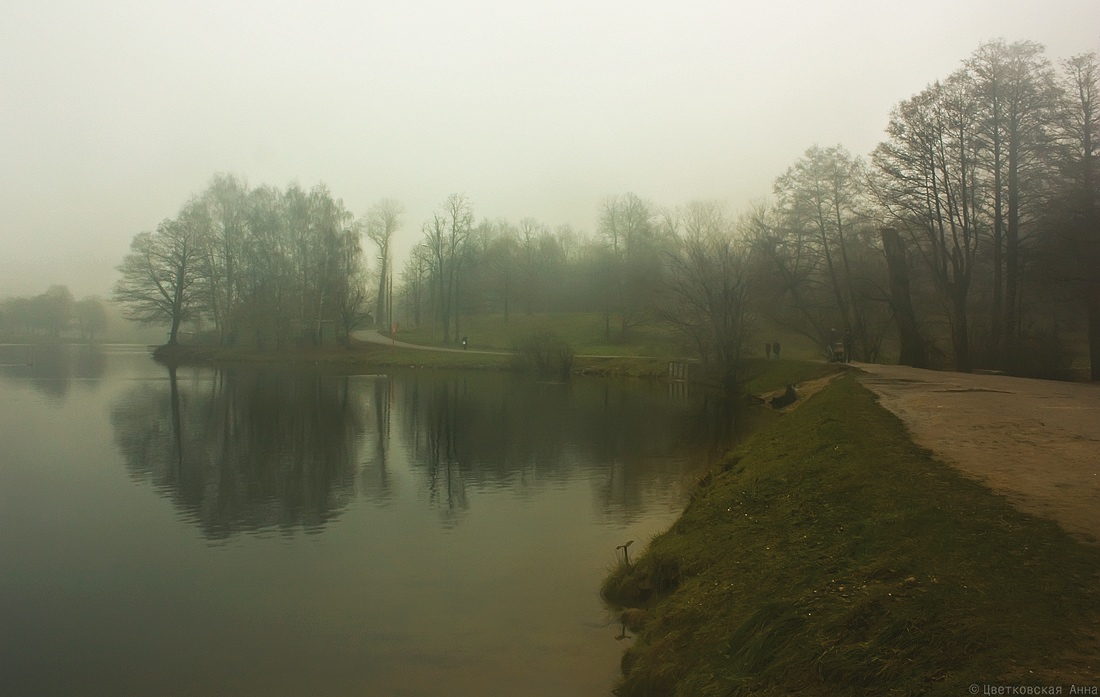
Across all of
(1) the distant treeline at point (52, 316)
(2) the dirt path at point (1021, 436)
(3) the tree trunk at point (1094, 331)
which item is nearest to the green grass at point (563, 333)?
(3) the tree trunk at point (1094, 331)

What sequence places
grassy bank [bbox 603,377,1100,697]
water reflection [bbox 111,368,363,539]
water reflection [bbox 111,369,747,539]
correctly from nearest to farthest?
1. grassy bank [bbox 603,377,1100,697]
2. water reflection [bbox 111,368,363,539]
3. water reflection [bbox 111,369,747,539]

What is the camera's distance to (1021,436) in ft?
34.0

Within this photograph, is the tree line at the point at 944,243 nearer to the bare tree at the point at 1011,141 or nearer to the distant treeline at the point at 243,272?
the bare tree at the point at 1011,141

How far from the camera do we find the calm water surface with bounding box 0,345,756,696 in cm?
673

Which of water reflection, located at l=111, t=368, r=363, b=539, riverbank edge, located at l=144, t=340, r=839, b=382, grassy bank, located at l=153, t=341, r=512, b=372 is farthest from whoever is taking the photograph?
grassy bank, located at l=153, t=341, r=512, b=372

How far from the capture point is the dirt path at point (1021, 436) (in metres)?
6.66

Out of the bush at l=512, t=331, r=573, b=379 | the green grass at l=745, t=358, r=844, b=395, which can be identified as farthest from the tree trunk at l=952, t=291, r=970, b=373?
the bush at l=512, t=331, r=573, b=379

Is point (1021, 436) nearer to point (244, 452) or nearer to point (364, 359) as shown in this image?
point (244, 452)

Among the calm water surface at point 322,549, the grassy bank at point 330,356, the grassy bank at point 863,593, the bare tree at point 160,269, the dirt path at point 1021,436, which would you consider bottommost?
the calm water surface at point 322,549

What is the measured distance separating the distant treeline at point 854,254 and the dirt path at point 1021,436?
356 inches

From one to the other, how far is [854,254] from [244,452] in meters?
31.7

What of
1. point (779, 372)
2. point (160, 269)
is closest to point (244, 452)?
point (779, 372)

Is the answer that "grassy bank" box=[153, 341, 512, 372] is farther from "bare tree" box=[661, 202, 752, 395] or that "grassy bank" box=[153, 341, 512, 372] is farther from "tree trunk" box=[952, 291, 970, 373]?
"tree trunk" box=[952, 291, 970, 373]

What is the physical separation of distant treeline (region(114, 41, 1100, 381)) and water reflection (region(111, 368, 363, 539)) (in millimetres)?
18514
